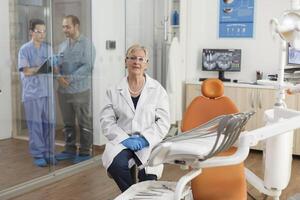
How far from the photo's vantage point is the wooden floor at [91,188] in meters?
3.38

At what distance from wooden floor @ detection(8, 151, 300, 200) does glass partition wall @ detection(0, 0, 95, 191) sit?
22 cm

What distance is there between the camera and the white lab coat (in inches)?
104

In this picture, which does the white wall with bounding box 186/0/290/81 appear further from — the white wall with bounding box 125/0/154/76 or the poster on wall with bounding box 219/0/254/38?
the white wall with bounding box 125/0/154/76

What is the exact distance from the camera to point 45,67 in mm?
3777

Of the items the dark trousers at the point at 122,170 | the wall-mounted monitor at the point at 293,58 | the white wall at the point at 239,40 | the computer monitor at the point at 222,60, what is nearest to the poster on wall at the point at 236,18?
the white wall at the point at 239,40

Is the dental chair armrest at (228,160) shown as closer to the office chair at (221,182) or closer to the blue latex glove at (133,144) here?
the office chair at (221,182)

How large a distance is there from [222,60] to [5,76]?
267cm

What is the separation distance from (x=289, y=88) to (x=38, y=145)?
7.85 ft

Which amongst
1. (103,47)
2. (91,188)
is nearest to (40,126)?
(91,188)

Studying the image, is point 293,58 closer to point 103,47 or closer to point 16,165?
point 103,47

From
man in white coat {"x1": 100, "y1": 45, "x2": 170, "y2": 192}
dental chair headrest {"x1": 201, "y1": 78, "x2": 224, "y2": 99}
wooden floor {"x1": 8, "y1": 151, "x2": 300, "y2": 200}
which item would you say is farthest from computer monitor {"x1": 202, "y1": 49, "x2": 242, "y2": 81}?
dental chair headrest {"x1": 201, "y1": 78, "x2": 224, "y2": 99}

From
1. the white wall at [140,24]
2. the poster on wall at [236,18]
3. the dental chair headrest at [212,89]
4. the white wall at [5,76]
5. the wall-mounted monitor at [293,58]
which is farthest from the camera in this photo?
the poster on wall at [236,18]

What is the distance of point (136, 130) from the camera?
268cm

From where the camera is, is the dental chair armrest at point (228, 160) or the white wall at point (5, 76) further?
the white wall at point (5, 76)
